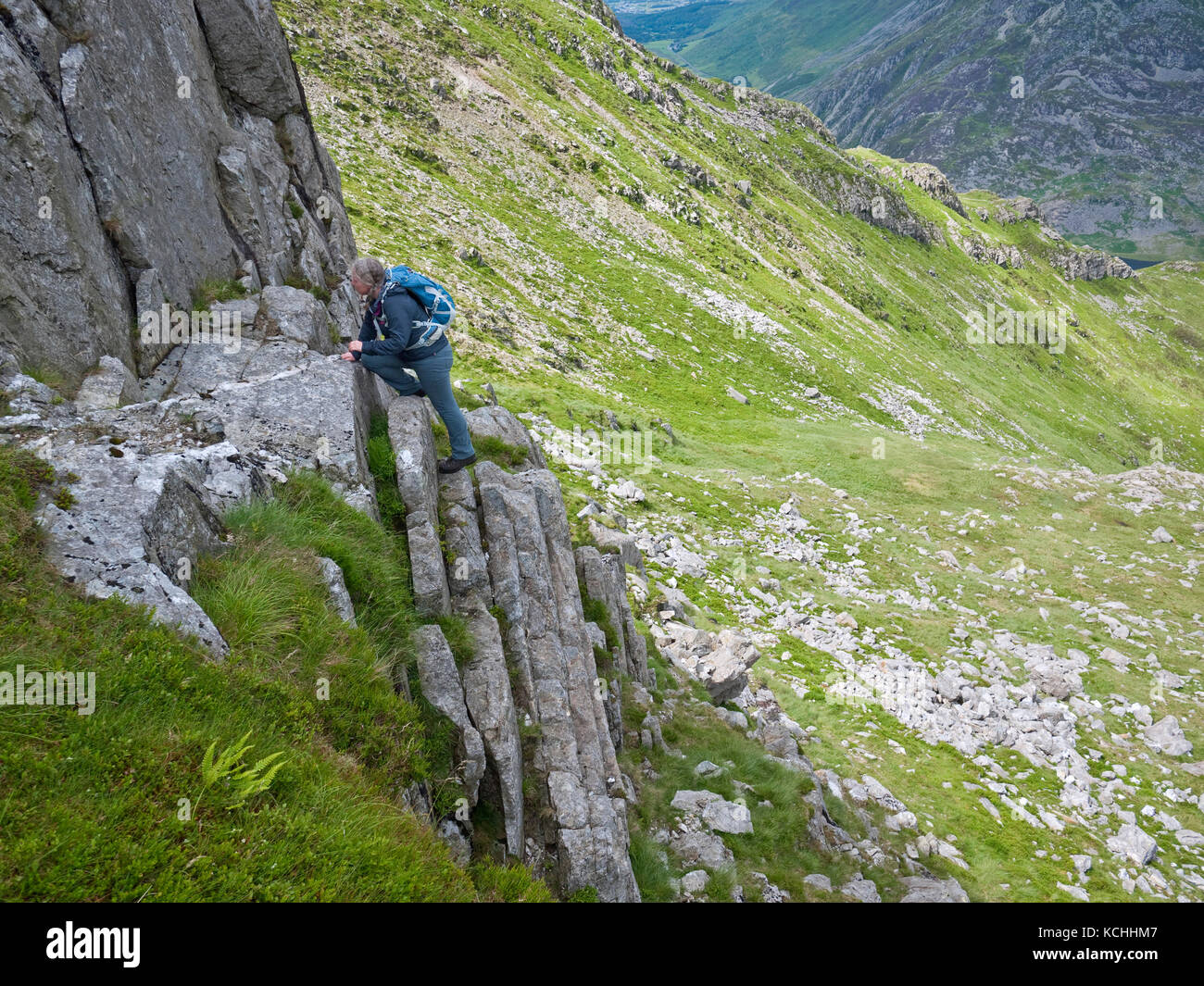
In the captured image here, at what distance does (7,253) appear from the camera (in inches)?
301

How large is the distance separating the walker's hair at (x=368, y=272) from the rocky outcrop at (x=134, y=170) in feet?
11.0

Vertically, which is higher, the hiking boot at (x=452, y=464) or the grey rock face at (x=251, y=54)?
the grey rock face at (x=251, y=54)

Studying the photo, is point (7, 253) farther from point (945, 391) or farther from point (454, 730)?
point (945, 391)

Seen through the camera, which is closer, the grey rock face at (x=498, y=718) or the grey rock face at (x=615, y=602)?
the grey rock face at (x=498, y=718)

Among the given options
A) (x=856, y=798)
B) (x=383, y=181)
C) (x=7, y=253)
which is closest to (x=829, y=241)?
(x=383, y=181)

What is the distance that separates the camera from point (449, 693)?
7.59 m

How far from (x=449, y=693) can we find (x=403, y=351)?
A: 19.6ft

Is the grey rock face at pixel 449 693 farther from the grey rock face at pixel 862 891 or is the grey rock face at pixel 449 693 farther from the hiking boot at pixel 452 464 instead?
the grey rock face at pixel 862 891

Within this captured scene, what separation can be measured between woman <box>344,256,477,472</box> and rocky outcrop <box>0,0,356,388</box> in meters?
3.29

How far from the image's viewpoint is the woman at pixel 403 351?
10.1 meters

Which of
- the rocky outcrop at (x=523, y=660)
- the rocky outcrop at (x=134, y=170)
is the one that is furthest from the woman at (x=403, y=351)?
the rocky outcrop at (x=134, y=170)

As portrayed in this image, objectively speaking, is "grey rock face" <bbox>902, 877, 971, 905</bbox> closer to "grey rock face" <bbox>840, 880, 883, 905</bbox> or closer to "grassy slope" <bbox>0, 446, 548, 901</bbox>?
"grey rock face" <bbox>840, 880, 883, 905</bbox>

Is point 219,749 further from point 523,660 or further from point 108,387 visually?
point 108,387
